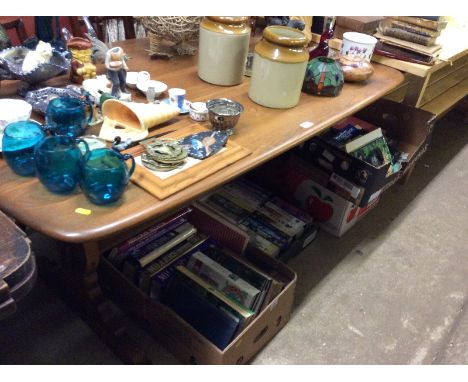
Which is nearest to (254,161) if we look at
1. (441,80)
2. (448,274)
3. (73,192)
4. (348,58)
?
(73,192)

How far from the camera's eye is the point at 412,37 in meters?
1.62

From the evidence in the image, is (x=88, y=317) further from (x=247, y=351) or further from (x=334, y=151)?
(x=334, y=151)

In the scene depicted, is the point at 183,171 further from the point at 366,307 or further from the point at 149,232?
the point at 366,307

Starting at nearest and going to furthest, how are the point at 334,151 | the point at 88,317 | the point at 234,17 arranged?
the point at 234,17 → the point at 88,317 → the point at 334,151

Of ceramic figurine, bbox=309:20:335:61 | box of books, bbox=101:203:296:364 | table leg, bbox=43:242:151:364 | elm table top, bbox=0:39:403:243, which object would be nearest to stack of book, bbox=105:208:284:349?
box of books, bbox=101:203:296:364

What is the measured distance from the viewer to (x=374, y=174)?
1.45 m

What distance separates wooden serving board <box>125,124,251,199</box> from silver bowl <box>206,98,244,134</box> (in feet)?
0.16

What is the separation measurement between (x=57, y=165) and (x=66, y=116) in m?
0.18

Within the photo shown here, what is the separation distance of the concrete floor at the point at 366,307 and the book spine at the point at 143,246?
0.23 m

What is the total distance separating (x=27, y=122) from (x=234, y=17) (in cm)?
60

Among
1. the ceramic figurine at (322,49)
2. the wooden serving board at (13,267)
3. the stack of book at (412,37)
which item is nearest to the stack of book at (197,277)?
the wooden serving board at (13,267)

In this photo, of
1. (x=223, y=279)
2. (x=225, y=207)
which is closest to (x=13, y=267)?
(x=223, y=279)

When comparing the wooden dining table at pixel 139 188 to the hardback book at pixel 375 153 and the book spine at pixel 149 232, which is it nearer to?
the book spine at pixel 149 232

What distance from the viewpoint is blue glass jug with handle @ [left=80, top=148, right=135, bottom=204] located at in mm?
727
